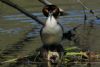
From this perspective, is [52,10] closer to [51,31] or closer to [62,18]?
[51,31]

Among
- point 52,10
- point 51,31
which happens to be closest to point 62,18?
point 52,10

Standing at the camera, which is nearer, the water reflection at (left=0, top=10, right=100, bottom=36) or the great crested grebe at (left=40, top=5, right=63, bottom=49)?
the great crested grebe at (left=40, top=5, right=63, bottom=49)

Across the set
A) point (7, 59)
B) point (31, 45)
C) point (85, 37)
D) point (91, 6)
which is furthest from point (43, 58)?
point (91, 6)

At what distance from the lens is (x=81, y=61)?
22.5 feet

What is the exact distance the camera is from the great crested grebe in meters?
6.49

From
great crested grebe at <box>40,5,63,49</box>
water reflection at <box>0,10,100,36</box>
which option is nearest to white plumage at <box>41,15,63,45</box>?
great crested grebe at <box>40,5,63,49</box>

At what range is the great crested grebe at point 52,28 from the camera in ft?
21.3

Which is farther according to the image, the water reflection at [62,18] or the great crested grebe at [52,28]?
the water reflection at [62,18]

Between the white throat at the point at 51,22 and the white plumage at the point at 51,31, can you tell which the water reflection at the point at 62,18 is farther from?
the white throat at the point at 51,22

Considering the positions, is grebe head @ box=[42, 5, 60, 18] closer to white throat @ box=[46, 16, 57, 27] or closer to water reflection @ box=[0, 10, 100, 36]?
Result: white throat @ box=[46, 16, 57, 27]

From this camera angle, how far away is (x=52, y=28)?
6477 mm

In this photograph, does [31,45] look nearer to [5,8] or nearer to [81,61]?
[81,61]

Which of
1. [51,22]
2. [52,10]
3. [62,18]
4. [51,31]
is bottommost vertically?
[62,18]

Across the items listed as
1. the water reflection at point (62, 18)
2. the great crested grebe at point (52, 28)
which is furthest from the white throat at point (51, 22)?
the water reflection at point (62, 18)
